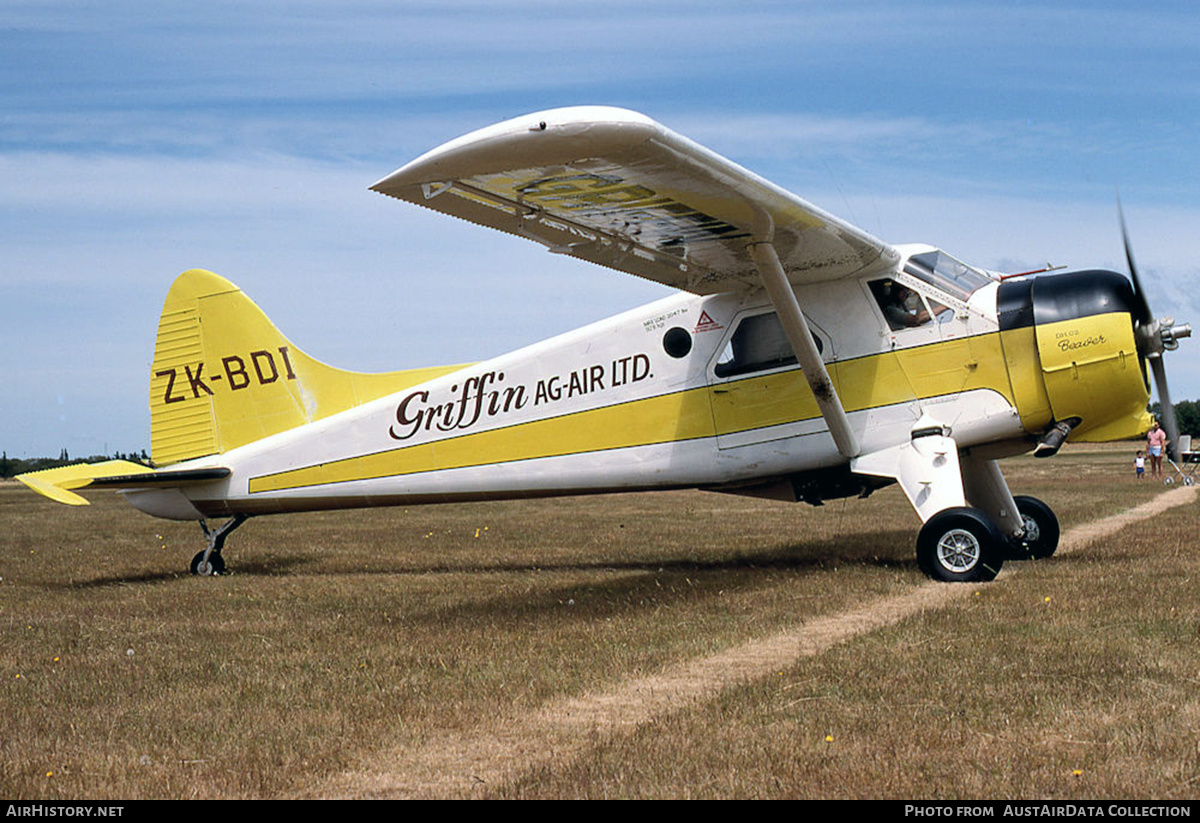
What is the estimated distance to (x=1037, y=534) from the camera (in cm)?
1235

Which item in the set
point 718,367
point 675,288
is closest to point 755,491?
point 718,367

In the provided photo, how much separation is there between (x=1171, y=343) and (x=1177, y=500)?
13.1 meters

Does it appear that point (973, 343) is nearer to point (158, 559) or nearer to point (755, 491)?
point (755, 491)

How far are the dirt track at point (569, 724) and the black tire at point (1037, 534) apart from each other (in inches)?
156

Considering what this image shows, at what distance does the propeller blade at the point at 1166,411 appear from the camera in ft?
36.0

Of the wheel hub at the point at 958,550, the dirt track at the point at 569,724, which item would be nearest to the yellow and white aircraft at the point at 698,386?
the wheel hub at the point at 958,550

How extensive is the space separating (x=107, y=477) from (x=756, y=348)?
734 cm

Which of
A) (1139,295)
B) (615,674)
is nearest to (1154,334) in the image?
(1139,295)

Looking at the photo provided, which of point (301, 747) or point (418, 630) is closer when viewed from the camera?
point (301, 747)

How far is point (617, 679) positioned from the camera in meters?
6.70

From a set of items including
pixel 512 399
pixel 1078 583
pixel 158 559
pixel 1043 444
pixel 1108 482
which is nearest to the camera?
pixel 1078 583

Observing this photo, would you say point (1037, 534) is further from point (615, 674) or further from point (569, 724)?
point (569, 724)

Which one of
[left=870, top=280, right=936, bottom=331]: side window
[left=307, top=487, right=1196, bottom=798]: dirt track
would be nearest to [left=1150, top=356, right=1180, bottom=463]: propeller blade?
[left=870, top=280, right=936, bottom=331]: side window

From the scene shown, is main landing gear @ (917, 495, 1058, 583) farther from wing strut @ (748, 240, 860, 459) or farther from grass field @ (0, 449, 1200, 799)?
wing strut @ (748, 240, 860, 459)
